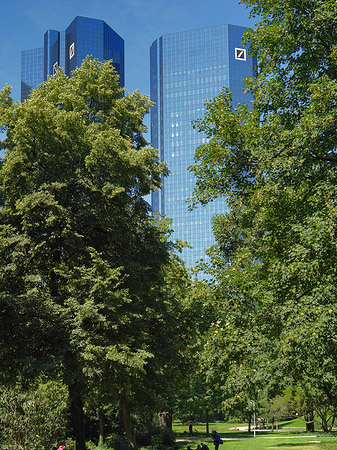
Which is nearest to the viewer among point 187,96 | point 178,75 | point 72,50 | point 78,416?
Result: point 78,416

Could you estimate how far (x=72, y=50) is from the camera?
16912 centimetres

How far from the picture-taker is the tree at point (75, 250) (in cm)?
1855

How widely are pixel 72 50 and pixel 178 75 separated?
37084mm

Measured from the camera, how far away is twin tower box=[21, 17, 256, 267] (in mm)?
159750

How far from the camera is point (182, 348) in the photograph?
22.6m

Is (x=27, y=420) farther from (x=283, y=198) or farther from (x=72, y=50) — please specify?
(x=72, y=50)

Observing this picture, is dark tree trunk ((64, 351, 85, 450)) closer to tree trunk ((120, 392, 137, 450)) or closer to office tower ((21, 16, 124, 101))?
tree trunk ((120, 392, 137, 450))

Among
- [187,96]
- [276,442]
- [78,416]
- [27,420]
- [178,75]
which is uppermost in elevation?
[178,75]

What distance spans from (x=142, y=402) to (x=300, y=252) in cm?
1407

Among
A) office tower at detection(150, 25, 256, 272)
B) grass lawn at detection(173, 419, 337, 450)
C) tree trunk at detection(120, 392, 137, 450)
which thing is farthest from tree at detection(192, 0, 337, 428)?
office tower at detection(150, 25, 256, 272)

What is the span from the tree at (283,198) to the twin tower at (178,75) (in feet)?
449

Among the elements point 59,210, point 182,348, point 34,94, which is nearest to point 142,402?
point 182,348

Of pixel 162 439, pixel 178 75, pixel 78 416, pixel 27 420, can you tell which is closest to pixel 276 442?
pixel 162 439

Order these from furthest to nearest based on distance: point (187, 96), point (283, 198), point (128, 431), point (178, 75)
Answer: point (178, 75)
point (187, 96)
point (128, 431)
point (283, 198)
